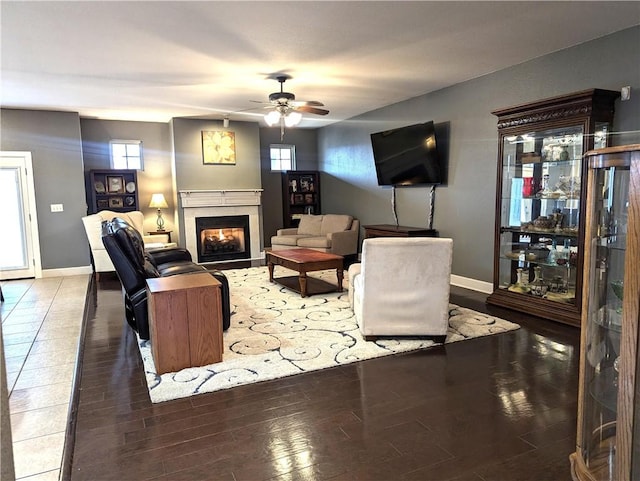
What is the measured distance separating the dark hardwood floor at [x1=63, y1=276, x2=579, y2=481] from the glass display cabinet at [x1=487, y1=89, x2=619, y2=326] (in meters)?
0.97

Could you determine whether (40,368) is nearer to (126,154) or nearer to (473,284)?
(473,284)

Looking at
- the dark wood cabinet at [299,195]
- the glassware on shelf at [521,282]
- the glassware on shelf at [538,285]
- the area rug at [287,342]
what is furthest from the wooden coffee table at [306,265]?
the dark wood cabinet at [299,195]

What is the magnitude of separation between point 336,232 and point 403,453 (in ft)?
17.3

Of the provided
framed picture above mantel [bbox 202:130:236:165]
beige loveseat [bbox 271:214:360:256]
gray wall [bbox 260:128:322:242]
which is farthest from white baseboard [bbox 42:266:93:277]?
gray wall [bbox 260:128:322:242]

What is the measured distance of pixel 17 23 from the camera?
10.5ft

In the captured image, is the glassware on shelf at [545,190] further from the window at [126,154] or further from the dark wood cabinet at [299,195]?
the window at [126,154]

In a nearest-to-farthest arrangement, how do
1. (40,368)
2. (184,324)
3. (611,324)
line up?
(611,324)
(184,324)
(40,368)

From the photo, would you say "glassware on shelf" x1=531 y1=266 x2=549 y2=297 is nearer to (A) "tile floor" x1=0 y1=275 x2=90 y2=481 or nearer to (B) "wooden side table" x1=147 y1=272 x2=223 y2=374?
(B) "wooden side table" x1=147 y1=272 x2=223 y2=374

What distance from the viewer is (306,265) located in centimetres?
480

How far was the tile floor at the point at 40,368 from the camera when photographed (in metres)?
2.12

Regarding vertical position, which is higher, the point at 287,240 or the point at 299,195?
the point at 299,195

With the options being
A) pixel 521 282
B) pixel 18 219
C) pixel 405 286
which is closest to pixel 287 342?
pixel 405 286

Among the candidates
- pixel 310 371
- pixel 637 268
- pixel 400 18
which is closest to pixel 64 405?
pixel 310 371

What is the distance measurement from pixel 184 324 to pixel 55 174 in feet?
17.0
